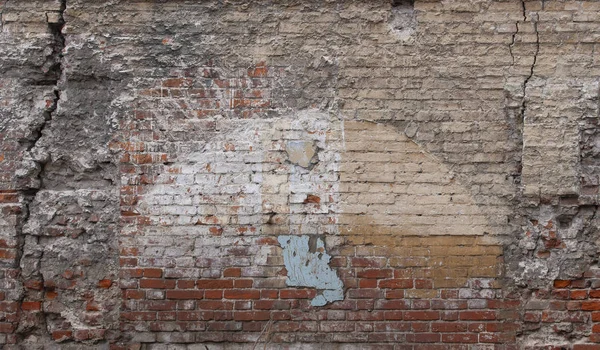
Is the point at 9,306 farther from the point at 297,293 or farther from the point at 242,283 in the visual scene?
the point at 297,293

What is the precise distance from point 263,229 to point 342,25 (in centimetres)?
134

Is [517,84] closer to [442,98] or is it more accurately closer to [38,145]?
[442,98]

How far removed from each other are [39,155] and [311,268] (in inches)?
71.2

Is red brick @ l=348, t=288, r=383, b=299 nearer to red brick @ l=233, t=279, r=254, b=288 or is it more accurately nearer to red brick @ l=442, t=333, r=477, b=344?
red brick @ l=442, t=333, r=477, b=344

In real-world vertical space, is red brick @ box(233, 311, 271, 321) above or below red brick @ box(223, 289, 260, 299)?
below

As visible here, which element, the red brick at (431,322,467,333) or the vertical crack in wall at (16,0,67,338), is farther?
the vertical crack in wall at (16,0,67,338)

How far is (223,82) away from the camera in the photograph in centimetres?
371

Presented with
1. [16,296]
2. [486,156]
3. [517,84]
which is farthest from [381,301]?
[16,296]

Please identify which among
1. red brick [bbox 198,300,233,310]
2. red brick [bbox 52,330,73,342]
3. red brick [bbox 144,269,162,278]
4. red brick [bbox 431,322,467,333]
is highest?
red brick [bbox 144,269,162,278]

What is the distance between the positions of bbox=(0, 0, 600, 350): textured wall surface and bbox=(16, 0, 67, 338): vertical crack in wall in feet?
0.04

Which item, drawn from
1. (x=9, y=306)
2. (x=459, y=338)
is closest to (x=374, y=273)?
(x=459, y=338)

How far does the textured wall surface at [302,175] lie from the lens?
3.60 meters

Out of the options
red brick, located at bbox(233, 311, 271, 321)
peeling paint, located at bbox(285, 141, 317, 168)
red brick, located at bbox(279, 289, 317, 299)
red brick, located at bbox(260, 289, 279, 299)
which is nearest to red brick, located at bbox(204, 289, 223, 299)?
red brick, located at bbox(233, 311, 271, 321)

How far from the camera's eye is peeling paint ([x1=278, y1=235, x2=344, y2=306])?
11.9 ft
